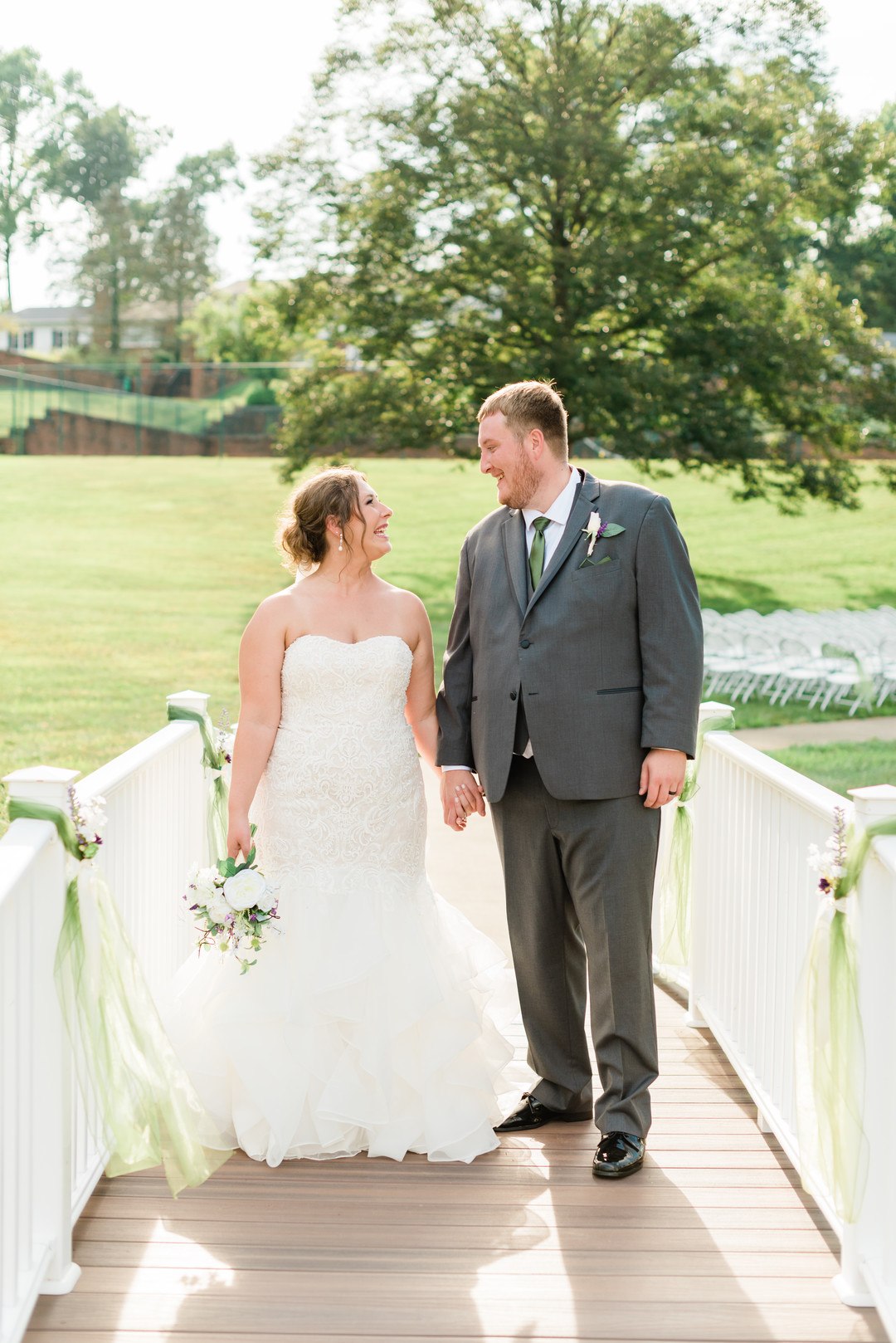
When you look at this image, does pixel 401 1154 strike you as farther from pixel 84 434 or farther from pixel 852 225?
pixel 852 225

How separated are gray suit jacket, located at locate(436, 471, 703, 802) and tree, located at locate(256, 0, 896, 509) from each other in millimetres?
12612

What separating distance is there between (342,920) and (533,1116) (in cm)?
85

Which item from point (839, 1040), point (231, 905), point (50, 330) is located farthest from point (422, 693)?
point (50, 330)

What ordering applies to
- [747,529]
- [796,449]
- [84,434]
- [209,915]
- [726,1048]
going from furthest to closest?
[84,434] < [747,529] < [796,449] < [726,1048] < [209,915]

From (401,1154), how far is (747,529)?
82.3ft

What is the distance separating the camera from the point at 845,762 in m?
10.1

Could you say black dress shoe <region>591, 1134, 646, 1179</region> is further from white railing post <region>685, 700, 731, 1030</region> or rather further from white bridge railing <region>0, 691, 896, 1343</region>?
white railing post <region>685, 700, 731, 1030</region>

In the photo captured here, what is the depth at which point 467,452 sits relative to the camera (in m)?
17.4

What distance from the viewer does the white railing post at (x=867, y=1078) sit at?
2.56 metres

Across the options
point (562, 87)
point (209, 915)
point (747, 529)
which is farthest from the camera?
point (747, 529)

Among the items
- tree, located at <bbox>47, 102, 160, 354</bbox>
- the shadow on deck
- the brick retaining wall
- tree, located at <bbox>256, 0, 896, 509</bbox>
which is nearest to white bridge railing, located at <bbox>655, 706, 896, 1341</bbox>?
the shadow on deck

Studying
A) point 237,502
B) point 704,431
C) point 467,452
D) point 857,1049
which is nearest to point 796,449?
point 704,431

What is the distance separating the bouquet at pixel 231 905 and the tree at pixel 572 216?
13.0 metres

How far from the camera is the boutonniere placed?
336cm
